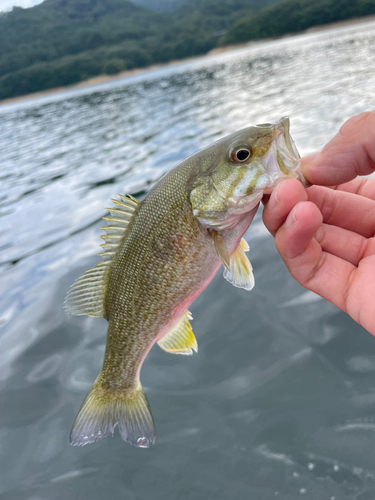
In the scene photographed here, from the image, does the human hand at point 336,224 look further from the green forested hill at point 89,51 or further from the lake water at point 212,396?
the green forested hill at point 89,51

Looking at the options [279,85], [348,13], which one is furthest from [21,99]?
[279,85]

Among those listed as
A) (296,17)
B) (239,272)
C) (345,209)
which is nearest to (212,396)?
(239,272)

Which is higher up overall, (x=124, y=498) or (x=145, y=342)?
(x=145, y=342)

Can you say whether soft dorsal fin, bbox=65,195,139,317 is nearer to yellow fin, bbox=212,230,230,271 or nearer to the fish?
the fish

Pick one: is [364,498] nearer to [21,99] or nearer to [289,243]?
[289,243]

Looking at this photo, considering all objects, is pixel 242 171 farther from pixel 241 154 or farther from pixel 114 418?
pixel 114 418

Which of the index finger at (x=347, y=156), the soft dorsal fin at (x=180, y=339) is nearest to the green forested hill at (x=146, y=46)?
the index finger at (x=347, y=156)

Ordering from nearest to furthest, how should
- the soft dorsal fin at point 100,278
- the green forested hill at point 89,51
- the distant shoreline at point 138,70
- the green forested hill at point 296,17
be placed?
the soft dorsal fin at point 100,278 < the green forested hill at point 296,17 < the distant shoreline at point 138,70 < the green forested hill at point 89,51
